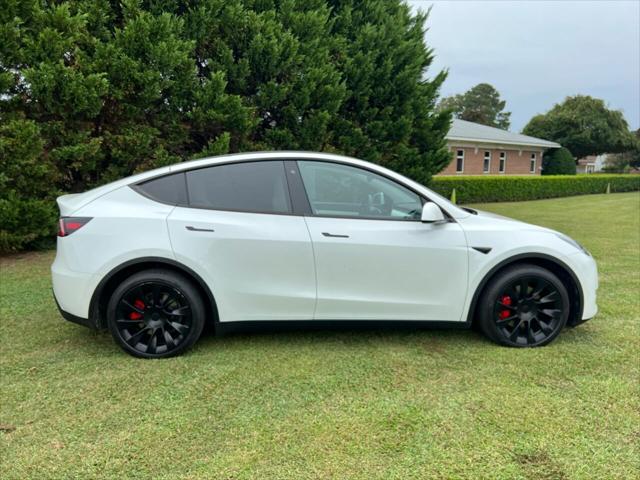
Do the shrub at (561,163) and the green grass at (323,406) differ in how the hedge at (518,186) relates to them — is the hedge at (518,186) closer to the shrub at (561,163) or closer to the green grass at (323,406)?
the shrub at (561,163)

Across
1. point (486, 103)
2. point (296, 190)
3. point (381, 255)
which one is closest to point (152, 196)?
point (296, 190)

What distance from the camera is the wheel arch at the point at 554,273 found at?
3.44m

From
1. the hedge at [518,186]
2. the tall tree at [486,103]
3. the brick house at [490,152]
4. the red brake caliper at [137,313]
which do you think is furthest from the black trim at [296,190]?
the tall tree at [486,103]

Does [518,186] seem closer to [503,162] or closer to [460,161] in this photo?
[460,161]

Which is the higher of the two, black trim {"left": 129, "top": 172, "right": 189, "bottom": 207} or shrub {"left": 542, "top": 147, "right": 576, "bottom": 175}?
shrub {"left": 542, "top": 147, "right": 576, "bottom": 175}

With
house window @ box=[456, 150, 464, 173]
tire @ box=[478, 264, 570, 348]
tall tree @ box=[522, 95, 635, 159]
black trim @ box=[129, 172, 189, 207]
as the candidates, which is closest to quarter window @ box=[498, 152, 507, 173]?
house window @ box=[456, 150, 464, 173]

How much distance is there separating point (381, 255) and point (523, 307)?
4.08 feet

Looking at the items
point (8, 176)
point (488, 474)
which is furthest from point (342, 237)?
point (8, 176)

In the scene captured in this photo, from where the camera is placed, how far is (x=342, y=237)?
329 centimetres

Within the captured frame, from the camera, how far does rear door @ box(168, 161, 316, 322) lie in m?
3.25

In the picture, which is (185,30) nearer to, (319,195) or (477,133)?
(319,195)

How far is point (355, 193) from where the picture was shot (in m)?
3.51

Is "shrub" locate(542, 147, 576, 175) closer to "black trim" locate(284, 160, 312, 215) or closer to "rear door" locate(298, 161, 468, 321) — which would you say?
"rear door" locate(298, 161, 468, 321)

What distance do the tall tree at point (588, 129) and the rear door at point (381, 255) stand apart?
1630 inches
